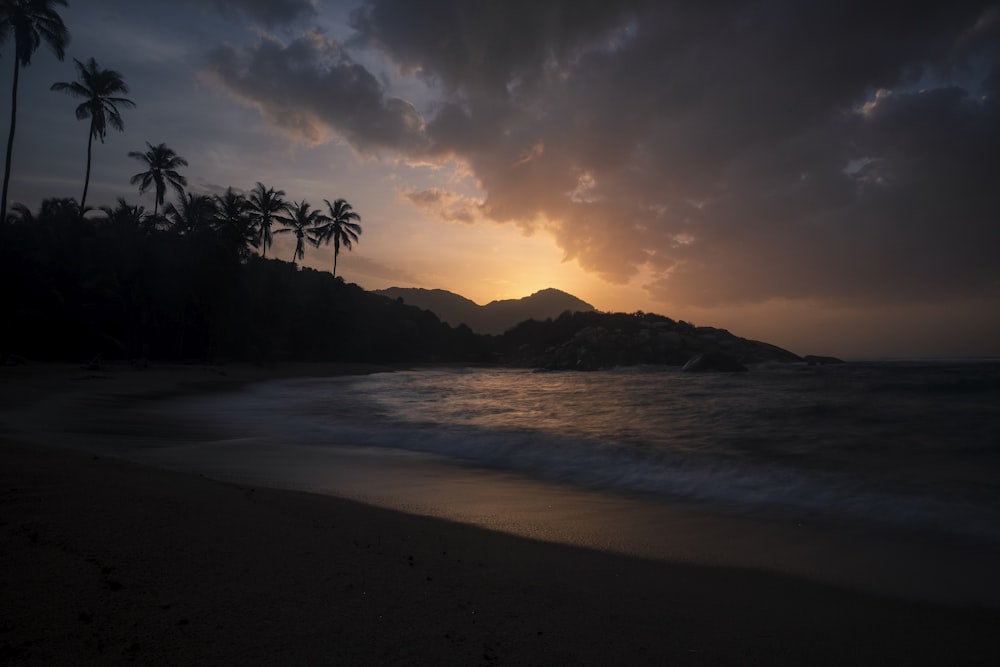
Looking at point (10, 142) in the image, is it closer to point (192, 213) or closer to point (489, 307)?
point (192, 213)

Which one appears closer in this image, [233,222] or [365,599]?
[365,599]

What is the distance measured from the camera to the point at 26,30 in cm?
2202

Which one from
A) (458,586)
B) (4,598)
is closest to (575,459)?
(458,586)

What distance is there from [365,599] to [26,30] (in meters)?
32.0

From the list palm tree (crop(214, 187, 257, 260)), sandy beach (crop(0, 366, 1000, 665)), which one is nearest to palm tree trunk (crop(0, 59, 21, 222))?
palm tree (crop(214, 187, 257, 260))

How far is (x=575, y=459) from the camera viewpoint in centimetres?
727

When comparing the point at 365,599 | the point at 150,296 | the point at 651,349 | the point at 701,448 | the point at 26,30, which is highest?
the point at 26,30

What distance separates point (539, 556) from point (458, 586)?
0.81 m

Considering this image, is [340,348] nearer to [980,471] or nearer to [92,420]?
[92,420]

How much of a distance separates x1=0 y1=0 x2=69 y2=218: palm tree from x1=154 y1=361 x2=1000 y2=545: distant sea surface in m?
20.7

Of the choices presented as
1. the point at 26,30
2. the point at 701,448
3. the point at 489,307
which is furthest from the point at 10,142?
the point at 489,307

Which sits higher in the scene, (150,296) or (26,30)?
Answer: (26,30)

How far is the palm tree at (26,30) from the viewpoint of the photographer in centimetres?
2155

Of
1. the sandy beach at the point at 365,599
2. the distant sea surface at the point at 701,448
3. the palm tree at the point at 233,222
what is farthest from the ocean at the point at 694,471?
the palm tree at the point at 233,222
